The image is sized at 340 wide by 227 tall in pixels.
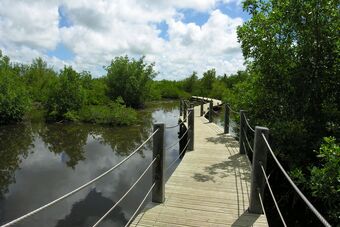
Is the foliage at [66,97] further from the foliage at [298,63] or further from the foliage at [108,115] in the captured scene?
the foliage at [298,63]

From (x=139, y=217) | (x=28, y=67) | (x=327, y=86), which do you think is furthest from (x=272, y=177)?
(x=28, y=67)

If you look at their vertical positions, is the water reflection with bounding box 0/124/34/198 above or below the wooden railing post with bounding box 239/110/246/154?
below

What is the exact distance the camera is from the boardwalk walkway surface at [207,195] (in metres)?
4.18

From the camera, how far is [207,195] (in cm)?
510

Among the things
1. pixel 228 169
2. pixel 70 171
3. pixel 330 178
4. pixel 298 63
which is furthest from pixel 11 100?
pixel 330 178

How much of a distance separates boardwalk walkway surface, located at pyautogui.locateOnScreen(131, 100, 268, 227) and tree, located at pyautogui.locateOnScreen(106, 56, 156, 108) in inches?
927

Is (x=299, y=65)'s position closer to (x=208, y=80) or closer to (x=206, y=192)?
(x=206, y=192)

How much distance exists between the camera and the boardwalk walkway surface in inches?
165

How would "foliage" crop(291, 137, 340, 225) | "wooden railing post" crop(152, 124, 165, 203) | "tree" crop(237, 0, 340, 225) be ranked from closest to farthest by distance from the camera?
"wooden railing post" crop(152, 124, 165, 203) → "foliage" crop(291, 137, 340, 225) → "tree" crop(237, 0, 340, 225)

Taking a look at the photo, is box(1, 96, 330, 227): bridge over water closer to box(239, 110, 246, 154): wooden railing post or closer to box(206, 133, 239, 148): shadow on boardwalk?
box(239, 110, 246, 154): wooden railing post

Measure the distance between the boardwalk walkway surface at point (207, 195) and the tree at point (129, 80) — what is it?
2354cm

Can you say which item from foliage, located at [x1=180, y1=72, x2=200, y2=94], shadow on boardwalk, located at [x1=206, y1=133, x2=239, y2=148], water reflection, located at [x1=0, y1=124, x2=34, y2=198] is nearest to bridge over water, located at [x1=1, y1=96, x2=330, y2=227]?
shadow on boardwalk, located at [x1=206, y1=133, x2=239, y2=148]

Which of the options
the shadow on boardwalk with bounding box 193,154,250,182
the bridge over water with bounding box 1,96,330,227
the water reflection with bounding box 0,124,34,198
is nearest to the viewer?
the bridge over water with bounding box 1,96,330,227

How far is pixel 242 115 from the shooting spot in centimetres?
756
